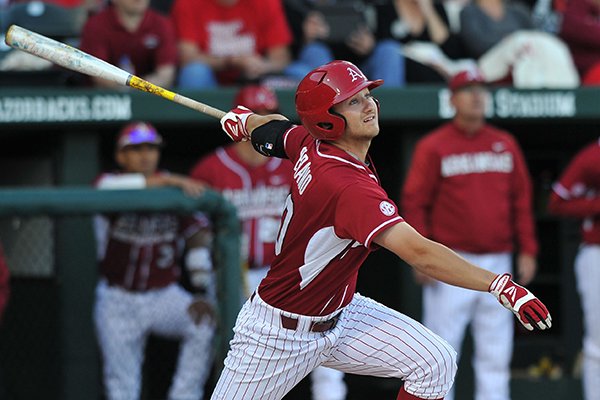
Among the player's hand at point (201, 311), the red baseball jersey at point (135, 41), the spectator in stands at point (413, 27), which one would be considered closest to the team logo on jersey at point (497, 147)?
the spectator in stands at point (413, 27)

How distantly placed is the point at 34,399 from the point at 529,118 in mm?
3261

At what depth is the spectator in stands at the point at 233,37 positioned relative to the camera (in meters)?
7.25

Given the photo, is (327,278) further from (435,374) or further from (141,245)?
(141,245)

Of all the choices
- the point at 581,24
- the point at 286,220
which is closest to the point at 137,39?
the point at 581,24

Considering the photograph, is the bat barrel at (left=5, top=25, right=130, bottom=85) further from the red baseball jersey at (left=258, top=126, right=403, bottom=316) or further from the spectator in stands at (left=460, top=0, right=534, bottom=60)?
the spectator in stands at (left=460, top=0, right=534, bottom=60)

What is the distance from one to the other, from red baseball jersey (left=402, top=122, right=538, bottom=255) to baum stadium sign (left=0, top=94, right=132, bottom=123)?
1.66 m

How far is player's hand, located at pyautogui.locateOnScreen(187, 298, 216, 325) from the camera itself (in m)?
6.43

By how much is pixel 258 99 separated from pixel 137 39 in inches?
38.0

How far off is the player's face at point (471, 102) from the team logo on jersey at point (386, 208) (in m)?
2.90

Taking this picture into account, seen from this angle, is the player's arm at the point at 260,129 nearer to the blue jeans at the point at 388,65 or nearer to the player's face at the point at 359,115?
the player's face at the point at 359,115

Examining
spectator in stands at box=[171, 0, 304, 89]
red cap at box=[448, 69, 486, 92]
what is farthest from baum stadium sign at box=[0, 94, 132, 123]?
red cap at box=[448, 69, 486, 92]

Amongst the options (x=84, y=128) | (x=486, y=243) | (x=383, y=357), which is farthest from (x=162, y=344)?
(x=383, y=357)

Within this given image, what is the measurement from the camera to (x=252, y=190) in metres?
6.73

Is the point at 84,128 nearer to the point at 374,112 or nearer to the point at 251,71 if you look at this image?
the point at 251,71
